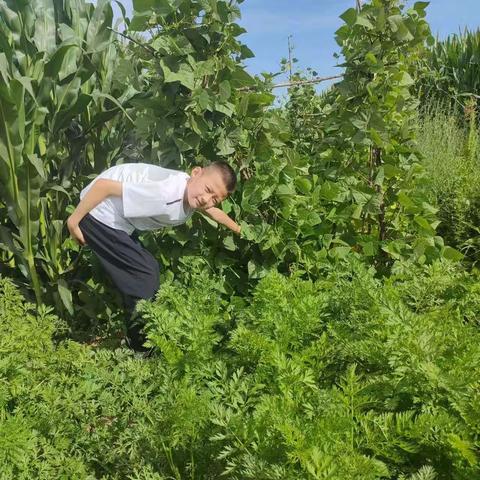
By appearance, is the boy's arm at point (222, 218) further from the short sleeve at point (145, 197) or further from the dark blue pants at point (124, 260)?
the dark blue pants at point (124, 260)

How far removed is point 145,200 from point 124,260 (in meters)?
0.38

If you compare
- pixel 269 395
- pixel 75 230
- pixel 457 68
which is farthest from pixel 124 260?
pixel 457 68

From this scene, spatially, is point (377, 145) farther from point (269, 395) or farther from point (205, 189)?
point (269, 395)

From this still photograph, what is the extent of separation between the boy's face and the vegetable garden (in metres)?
0.31

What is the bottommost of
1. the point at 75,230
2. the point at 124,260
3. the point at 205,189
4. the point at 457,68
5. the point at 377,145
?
the point at 124,260

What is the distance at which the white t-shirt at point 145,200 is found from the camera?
297cm

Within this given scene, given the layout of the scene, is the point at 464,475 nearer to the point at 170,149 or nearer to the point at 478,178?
the point at 170,149

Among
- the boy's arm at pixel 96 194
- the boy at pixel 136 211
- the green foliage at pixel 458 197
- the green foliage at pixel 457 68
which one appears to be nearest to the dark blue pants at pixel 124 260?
the boy at pixel 136 211

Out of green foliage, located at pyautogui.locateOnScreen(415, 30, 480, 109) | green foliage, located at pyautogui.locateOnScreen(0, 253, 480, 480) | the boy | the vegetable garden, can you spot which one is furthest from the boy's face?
green foliage, located at pyautogui.locateOnScreen(415, 30, 480, 109)

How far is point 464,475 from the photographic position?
155 centimetres

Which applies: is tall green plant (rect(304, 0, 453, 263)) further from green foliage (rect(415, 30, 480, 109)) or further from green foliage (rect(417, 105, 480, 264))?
green foliage (rect(415, 30, 480, 109))

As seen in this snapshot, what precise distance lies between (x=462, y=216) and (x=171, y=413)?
3.18 m

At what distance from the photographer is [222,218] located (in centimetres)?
317

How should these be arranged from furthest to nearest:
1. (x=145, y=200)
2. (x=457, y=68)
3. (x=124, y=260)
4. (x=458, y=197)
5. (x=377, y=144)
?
(x=457, y=68) < (x=458, y=197) < (x=377, y=144) < (x=124, y=260) < (x=145, y=200)
